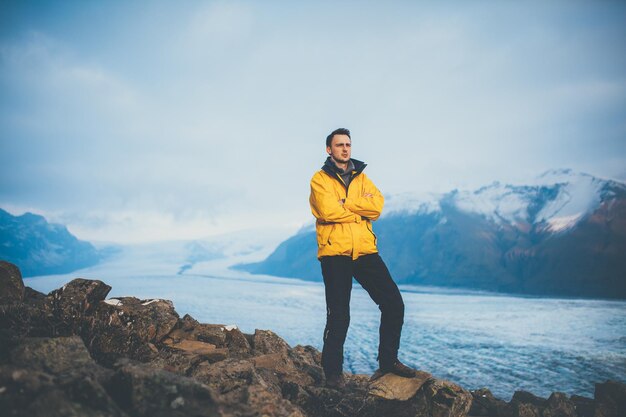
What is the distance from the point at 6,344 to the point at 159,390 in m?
1.62

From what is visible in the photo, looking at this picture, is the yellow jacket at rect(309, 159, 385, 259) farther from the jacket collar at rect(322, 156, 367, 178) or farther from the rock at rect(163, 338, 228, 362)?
the rock at rect(163, 338, 228, 362)

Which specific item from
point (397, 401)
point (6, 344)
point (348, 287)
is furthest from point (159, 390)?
point (397, 401)

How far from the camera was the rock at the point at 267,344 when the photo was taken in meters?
5.90

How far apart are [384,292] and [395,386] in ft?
3.81

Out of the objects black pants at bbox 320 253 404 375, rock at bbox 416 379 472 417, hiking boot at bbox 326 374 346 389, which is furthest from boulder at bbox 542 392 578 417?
hiking boot at bbox 326 374 346 389

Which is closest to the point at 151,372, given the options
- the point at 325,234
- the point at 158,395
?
the point at 158,395

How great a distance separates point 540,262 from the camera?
536 ft

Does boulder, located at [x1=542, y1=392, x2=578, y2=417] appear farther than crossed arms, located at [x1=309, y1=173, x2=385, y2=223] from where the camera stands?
Yes

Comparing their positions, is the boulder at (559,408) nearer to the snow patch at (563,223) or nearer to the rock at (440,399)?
the rock at (440,399)

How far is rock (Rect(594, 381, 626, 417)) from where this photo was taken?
35.1 ft

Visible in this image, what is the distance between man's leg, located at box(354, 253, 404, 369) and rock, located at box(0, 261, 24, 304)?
536cm

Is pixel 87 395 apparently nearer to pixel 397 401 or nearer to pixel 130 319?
pixel 130 319

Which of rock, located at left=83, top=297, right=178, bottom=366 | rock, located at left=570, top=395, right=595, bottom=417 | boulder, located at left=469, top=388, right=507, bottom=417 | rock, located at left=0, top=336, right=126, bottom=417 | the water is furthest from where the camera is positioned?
the water

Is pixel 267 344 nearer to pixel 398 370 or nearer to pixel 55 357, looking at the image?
pixel 398 370
